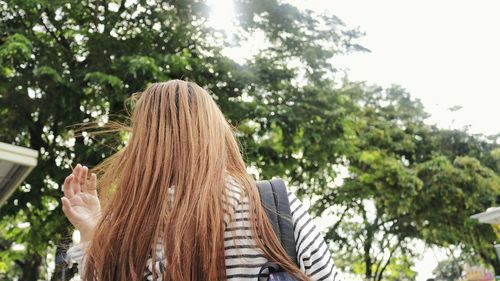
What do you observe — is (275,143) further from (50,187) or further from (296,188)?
(296,188)

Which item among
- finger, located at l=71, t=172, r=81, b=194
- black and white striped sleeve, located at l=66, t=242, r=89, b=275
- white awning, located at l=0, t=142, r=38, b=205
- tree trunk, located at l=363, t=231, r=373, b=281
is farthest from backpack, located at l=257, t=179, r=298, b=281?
tree trunk, located at l=363, t=231, r=373, b=281

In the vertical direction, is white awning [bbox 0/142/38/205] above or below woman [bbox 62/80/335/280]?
above

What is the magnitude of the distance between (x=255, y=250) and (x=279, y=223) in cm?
9

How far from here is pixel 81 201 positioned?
1806mm

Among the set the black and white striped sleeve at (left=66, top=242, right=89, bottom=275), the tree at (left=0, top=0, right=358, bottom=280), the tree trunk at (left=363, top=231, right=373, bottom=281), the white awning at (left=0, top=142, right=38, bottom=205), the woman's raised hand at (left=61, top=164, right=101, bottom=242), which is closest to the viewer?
the black and white striped sleeve at (left=66, top=242, right=89, bottom=275)

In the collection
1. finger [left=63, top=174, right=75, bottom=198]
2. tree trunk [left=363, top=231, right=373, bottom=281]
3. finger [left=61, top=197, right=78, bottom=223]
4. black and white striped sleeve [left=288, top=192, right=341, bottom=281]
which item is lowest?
black and white striped sleeve [left=288, top=192, right=341, bottom=281]

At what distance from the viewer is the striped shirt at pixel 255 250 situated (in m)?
1.41

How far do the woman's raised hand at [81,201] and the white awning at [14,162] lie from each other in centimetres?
572

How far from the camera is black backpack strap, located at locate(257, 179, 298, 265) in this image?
1427 mm

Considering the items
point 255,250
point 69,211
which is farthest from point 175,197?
point 69,211

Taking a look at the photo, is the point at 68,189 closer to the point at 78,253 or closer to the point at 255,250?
the point at 78,253

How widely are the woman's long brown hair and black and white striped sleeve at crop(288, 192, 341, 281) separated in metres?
0.03

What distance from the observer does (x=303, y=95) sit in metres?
11.1

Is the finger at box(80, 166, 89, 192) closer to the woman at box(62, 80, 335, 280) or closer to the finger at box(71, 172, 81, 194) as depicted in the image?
the finger at box(71, 172, 81, 194)
